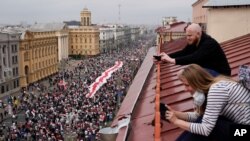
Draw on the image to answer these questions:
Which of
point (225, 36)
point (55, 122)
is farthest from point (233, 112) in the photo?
point (55, 122)

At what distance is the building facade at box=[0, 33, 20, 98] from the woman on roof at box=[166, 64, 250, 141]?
48.7 meters

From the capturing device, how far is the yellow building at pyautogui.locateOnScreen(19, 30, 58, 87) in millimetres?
58094

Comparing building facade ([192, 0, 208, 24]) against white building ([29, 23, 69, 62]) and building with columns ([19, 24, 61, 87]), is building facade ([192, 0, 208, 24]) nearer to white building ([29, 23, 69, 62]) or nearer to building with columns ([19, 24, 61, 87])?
building with columns ([19, 24, 61, 87])

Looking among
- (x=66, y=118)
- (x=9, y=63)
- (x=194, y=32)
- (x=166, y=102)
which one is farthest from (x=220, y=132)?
(x=9, y=63)

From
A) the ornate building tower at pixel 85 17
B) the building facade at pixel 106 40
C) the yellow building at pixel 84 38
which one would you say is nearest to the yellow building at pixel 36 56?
the yellow building at pixel 84 38

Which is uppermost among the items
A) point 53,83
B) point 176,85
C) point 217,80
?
point 217,80

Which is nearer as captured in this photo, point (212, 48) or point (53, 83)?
point (212, 48)

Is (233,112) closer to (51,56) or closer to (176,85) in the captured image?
(176,85)

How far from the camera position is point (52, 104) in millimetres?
34938

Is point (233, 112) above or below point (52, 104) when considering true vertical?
above

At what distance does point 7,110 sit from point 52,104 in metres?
6.04

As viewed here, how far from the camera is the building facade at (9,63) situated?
50547 mm

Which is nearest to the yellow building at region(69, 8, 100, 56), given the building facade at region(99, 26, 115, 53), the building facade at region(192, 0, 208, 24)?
the building facade at region(99, 26, 115, 53)

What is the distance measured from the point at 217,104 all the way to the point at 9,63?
5223 cm
